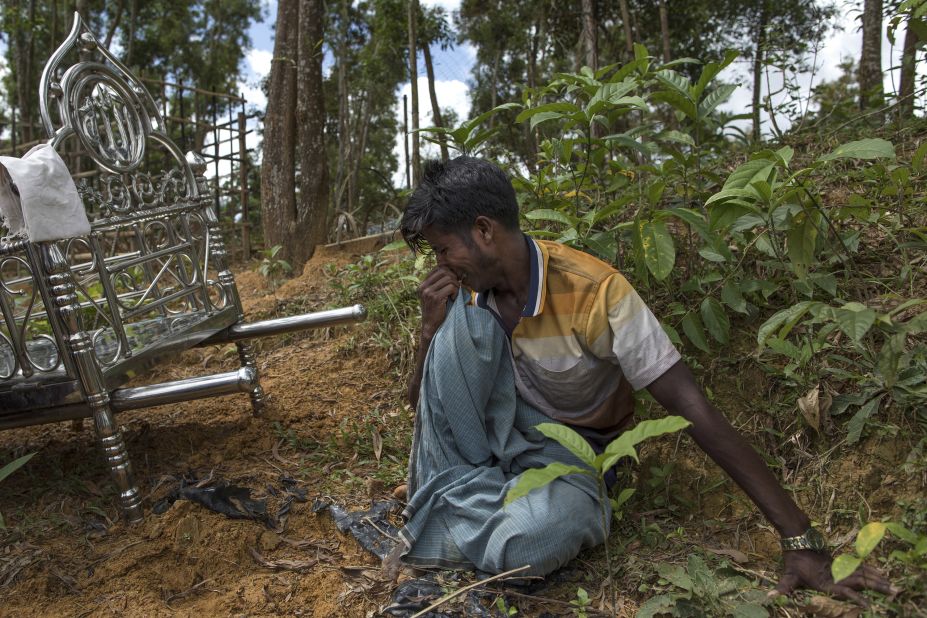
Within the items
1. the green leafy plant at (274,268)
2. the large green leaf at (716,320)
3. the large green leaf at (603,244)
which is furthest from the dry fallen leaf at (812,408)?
the green leafy plant at (274,268)

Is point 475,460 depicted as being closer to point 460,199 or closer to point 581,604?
point 581,604

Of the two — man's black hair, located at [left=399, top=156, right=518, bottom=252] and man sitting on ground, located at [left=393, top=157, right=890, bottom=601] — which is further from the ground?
man's black hair, located at [left=399, top=156, right=518, bottom=252]

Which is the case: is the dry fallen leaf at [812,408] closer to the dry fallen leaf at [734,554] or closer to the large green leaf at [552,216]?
the dry fallen leaf at [734,554]

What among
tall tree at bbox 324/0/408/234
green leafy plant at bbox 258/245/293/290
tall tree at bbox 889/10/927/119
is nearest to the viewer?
tall tree at bbox 889/10/927/119

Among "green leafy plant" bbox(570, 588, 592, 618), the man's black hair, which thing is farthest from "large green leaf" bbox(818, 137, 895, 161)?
"green leafy plant" bbox(570, 588, 592, 618)

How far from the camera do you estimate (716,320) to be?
2.29m

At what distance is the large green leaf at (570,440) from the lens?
1454 millimetres

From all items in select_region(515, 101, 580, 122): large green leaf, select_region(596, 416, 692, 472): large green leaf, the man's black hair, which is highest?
select_region(515, 101, 580, 122): large green leaf

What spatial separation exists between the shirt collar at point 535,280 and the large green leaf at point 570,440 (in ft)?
1.57

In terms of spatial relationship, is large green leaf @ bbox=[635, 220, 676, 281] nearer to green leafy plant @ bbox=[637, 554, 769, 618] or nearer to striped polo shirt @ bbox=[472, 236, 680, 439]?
striped polo shirt @ bbox=[472, 236, 680, 439]

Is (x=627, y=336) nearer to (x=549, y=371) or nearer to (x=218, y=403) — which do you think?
(x=549, y=371)

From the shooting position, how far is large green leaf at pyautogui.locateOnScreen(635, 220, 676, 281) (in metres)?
2.18

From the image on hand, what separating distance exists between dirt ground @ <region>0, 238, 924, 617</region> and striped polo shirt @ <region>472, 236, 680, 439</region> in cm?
37

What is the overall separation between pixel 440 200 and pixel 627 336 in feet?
2.04
